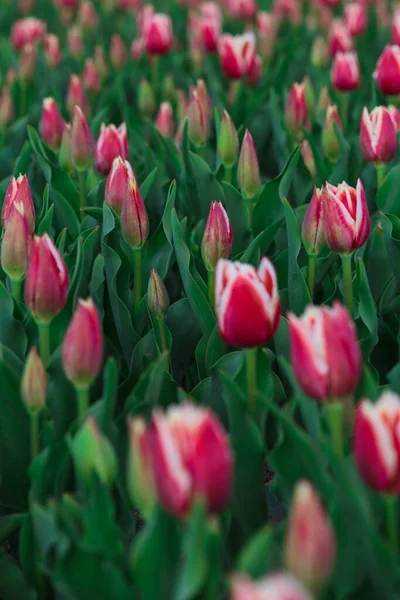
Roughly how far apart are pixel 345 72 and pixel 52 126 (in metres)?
0.74

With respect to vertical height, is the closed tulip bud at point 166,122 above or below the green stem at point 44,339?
below

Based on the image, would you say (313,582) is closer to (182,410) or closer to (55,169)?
(182,410)

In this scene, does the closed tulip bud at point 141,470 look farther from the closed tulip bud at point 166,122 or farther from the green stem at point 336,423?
the closed tulip bud at point 166,122

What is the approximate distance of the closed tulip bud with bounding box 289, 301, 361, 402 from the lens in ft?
2.89

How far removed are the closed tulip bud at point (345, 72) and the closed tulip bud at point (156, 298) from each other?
1.03 metres

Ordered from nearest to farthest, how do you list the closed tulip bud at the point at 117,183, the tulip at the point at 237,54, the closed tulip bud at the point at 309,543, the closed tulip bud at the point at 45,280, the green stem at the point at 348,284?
the closed tulip bud at the point at 309,543
the closed tulip bud at the point at 45,280
the green stem at the point at 348,284
the closed tulip bud at the point at 117,183
the tulip at the point at 237,54

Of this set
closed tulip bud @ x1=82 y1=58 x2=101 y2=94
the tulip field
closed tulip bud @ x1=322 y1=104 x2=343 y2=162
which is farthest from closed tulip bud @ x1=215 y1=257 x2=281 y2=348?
closed tulip bud @ x1=82 y1=58 x2=101 y2=94

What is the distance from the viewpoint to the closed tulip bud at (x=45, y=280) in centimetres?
111

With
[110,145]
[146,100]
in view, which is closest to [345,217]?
[110,145]

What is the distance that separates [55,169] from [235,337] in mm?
933

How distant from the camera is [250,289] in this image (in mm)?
990

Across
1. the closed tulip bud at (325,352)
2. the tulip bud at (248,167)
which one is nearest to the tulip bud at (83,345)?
the closed tulip bud at (325,352)

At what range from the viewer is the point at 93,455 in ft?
3.19

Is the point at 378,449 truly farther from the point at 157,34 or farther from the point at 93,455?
the point at 157,34
